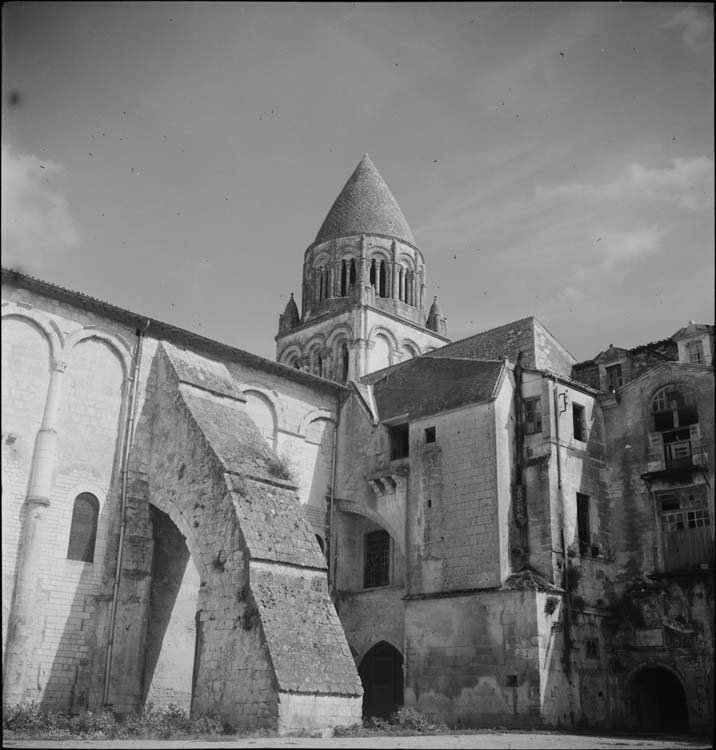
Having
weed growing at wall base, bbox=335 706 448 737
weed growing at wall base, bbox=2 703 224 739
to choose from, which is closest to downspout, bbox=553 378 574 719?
weed growing at wall base, bbox=335 706 448 737

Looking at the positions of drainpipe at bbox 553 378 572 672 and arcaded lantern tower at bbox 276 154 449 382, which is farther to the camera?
arcaded lantern tower at bbox 276 154 449 382

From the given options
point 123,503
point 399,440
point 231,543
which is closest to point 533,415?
point 399,440

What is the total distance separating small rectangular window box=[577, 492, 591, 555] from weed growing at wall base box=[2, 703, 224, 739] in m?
11.2

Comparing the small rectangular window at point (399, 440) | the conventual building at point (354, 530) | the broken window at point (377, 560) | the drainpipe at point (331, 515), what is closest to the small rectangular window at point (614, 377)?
the conventual building at point (354, 530)

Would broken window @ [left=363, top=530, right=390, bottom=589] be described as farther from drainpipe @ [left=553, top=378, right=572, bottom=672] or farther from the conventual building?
drainpipe @ [left=553, top=378, right=572, bottom=672]

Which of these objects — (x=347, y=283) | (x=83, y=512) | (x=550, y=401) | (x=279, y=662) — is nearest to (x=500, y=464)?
(x=550, y=401)

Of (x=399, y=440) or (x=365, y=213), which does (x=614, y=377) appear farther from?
(x=365, y=213)

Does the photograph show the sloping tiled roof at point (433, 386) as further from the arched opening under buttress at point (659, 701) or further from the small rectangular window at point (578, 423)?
the arched opening under buttress at point (659, 701)

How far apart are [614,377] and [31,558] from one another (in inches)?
684

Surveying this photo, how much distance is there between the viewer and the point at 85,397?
21.0m

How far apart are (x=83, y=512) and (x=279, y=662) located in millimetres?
7213

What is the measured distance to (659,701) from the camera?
22.0 meters

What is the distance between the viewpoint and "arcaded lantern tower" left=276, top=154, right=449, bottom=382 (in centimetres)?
3791

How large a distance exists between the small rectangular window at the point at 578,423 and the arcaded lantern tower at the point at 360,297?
1400 cm
